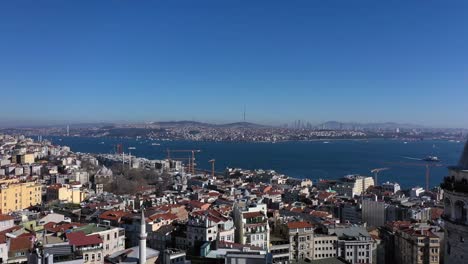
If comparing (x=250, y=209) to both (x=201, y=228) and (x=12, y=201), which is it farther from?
(x=12, y=201)

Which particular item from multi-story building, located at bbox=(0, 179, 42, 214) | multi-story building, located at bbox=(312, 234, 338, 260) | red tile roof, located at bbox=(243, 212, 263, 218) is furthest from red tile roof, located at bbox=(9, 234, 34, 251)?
multi-story building, located at bbox=(0, 179, 42, 214)

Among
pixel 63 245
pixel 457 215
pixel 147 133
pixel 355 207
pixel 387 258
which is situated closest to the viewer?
pixel 457 215

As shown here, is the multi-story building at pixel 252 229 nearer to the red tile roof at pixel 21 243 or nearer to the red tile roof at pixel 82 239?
the red tile roof at pixel 82 239

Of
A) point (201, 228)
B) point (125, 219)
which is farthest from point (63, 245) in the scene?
point (125, 219)

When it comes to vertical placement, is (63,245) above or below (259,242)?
above

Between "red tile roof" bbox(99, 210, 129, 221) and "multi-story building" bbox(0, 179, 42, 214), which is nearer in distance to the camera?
"red tile roof" bbox(99, 210, 129, 221)

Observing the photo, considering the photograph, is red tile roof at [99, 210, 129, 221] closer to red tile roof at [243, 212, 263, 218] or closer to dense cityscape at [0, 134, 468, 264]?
dense cityscape at [0, 134, 468, 264]

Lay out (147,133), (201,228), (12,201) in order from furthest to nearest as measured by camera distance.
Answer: (147,133) → (12,201) → (201,228)

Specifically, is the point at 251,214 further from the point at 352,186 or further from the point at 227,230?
the point at 352,186
